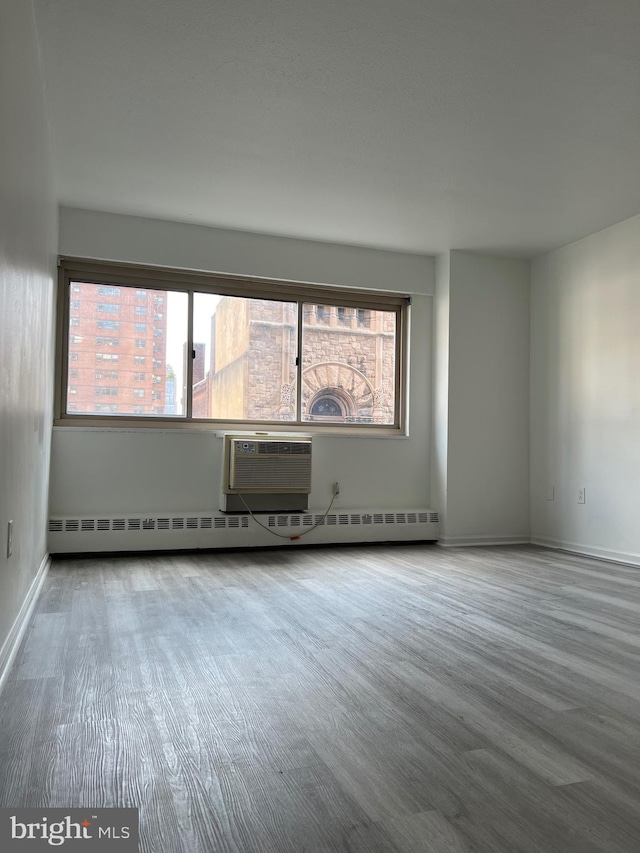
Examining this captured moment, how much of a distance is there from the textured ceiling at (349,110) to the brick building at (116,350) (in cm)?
66

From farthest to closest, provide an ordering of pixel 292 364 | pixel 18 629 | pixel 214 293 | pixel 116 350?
1. pixel 292 364
2. pixel 214 293
3. pixel 116 350
4. pixel 18 629

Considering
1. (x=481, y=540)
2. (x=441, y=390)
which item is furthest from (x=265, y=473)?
(x=481, y=540)

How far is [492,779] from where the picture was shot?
1.41 metres

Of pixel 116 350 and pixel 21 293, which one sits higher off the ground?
pixel 116 350

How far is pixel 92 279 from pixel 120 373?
28.0 inches

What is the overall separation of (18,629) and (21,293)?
125cm

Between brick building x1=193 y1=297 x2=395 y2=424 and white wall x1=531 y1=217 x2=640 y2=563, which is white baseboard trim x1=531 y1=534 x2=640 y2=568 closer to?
white wall x1=531 y1=217 x2=640 y2=563

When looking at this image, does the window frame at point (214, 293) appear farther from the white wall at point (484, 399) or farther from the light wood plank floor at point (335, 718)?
the light wood plank floor at point (335, 718)

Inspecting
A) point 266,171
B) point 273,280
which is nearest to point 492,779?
point 266,171

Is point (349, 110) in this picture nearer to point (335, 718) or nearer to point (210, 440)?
point (210, 440)

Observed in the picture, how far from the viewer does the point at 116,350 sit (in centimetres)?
465

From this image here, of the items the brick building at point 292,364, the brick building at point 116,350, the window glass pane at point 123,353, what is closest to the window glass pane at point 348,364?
the brick building at point 292,364

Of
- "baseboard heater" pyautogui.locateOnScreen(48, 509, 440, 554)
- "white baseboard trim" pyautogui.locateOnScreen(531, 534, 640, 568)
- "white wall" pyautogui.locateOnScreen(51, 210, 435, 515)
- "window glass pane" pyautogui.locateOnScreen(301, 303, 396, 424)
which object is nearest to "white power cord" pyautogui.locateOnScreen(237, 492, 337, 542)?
"baseboard heater" pyautogui.locateOnScreen(48, 509, 440, 554)

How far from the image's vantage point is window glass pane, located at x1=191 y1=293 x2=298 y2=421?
4.92 metres
